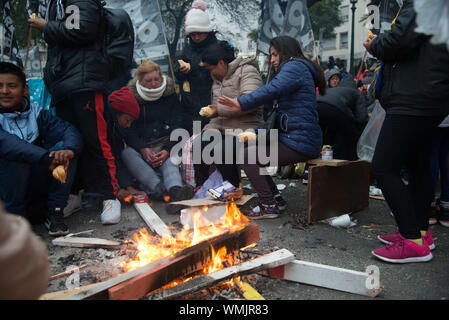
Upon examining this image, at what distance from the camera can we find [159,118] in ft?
16.5

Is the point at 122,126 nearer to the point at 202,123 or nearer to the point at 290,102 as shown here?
the point at 202,123

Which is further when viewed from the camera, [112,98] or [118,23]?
[112,98]

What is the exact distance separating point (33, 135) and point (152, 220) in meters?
1.52

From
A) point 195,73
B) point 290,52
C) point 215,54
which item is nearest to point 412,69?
point 290,52

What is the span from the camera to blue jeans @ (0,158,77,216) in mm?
3234

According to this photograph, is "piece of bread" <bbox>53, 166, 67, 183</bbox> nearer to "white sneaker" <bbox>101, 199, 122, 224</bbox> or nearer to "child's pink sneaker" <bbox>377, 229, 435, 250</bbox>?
"white sneaker" <bbox>101, 199, 122, 224</bbox>

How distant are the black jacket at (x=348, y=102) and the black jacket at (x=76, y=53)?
299 centimetres

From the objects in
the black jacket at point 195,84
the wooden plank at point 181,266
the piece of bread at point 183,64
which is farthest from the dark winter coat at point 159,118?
the wooden plank at point 181,266

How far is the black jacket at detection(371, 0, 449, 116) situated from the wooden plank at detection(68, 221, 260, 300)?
1491 mm

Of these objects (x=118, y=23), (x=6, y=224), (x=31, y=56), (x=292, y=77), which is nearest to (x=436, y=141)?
(x=292, y=77)

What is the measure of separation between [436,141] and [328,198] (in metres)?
1.31

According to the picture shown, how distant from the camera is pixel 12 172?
3242 millimetres

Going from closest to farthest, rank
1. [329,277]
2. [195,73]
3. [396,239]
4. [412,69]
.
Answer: [329,277] < [412,69] < [396,239] < [195,73]

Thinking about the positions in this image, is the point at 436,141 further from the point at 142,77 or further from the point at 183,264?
A: the point at 142,77
